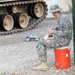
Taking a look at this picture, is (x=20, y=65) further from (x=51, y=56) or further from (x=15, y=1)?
(x=15, y=1)

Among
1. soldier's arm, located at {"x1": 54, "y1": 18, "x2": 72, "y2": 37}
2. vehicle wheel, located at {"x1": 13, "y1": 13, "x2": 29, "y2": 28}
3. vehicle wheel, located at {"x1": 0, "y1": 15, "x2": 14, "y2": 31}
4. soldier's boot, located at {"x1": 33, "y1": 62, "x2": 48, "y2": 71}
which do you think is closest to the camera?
soldier's arm, located at {"x1": 54, "y1": 18, "x2": 72, "y2": 37}

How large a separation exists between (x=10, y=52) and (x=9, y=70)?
222 centimetres

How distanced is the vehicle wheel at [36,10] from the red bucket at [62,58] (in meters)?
8.59

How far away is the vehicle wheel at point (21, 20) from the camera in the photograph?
14.6 meters

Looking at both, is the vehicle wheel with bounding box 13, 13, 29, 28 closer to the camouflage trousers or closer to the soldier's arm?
the camouflage trousers

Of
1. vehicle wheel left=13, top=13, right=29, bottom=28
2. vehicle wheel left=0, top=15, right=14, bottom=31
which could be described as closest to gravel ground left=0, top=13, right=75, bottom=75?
vehicle wheel left=0, top=15, right=14, bottom=31

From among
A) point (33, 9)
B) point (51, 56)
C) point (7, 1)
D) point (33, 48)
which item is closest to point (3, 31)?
point (7, 1)

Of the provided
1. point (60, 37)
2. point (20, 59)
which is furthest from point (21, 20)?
point (60, 37)

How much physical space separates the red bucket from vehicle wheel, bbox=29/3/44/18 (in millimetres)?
8587

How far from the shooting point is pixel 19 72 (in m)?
7.49

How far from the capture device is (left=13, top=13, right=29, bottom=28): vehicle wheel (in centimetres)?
1458

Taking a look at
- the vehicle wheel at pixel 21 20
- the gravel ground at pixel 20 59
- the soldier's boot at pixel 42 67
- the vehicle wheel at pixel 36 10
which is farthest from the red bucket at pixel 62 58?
the vehicle wheel at pixel 36 10

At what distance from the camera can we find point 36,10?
52.7 feet

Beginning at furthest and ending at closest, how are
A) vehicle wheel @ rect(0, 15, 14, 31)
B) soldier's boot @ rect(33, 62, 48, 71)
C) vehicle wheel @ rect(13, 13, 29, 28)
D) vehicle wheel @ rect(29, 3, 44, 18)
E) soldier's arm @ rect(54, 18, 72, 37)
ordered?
vehicle wheel @ rect(29, 3, 44, 18), vehicle wheel @ rect(13, 13, 29, 28), vehicle wheel @ rect(0, 15, 14, 31), soldier's boot @ rect(33, 62, 48, 71), soldier's arm @ rect(54, 18, 72, 37)
